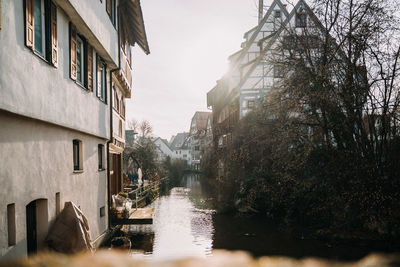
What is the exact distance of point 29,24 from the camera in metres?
4.91

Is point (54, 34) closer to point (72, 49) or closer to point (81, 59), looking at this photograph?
point (72, 49)

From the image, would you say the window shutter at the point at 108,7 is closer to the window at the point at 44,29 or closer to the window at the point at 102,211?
the window at the point at 44,29

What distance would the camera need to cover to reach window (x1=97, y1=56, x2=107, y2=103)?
966 centimetres

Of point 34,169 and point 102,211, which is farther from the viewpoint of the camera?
point 102,211

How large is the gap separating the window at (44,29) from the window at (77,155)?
2571 mm

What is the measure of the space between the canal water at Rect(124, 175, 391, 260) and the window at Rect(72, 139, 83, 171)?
12.3ft

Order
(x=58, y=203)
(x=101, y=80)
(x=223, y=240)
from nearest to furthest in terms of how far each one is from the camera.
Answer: (x=58, y=203), (x=101, y=80), (x=223, y=240)

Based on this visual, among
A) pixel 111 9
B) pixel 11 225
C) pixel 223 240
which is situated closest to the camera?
pixel 11 225

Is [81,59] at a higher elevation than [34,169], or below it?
higher

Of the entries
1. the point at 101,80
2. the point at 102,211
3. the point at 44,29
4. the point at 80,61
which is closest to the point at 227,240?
the point at 102,211

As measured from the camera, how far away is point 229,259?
121 cm

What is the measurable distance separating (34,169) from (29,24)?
2349 mm

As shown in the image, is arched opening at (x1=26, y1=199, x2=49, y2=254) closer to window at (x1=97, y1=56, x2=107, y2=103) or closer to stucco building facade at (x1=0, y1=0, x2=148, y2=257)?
stucco building facade at (x1=0, y1=0, x2=148, y2=257)

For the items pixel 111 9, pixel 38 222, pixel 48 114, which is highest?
pixel 111 9
